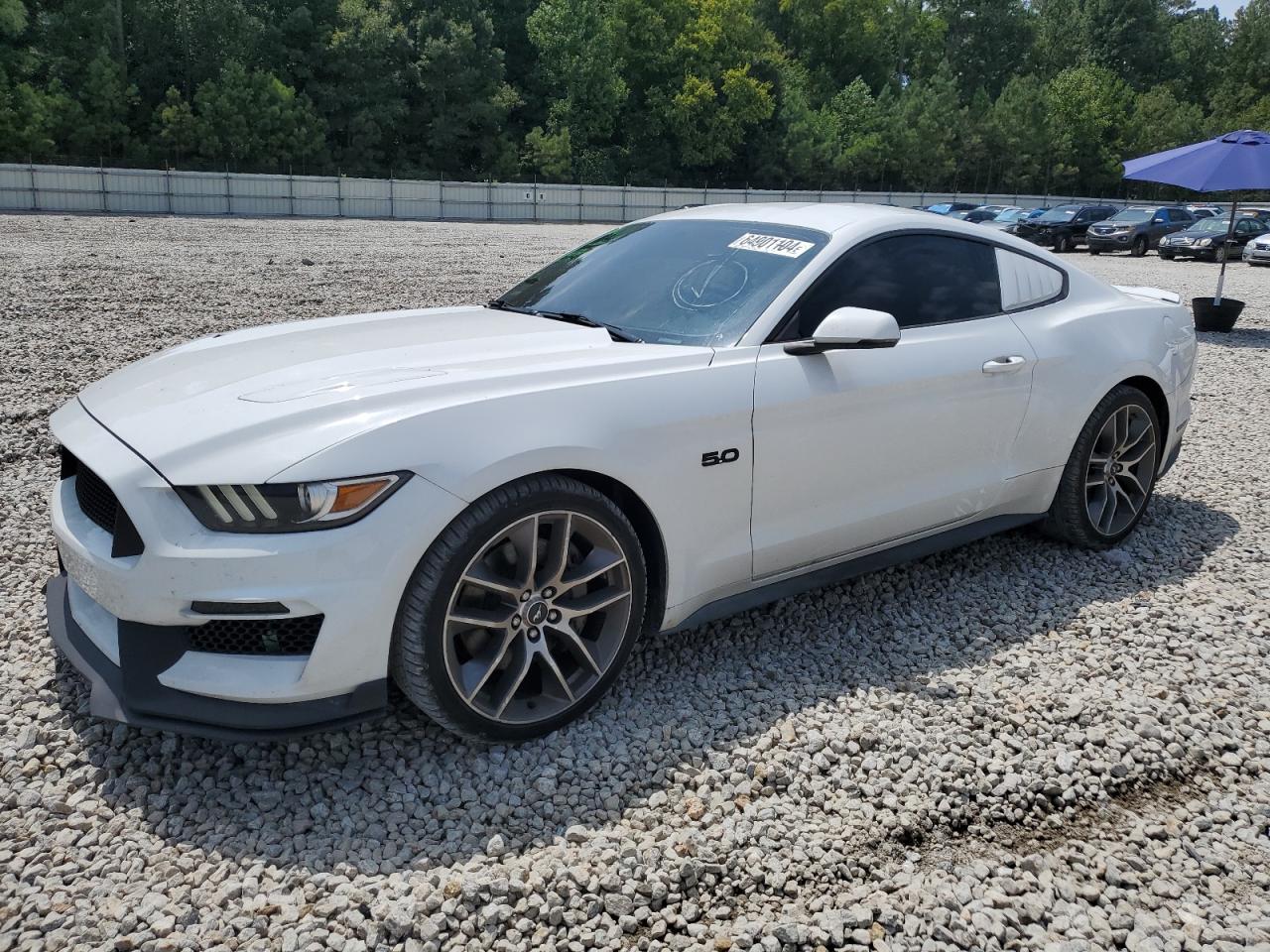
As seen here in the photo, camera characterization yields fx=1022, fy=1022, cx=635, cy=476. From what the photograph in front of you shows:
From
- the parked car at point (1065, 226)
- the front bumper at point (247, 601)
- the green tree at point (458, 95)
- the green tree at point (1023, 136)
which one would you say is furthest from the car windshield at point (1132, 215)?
the green tree at point (1023, 136)

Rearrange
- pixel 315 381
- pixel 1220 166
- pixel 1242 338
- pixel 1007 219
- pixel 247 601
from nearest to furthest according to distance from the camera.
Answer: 1. pixel 247 601
2. pixel 315 381
3. pixel 1220 166
4. pixel 1242 338
5. pixel 1007 219

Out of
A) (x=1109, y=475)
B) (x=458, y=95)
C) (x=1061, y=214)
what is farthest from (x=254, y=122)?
(x=1109, y=475)

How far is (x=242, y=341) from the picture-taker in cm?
377

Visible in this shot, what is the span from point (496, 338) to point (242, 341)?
3.24ft

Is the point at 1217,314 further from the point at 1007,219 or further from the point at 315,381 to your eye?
the point at 1007,219

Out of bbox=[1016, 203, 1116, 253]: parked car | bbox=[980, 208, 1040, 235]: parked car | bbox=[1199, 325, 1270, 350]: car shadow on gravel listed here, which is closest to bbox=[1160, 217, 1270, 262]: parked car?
bbox=[1016, 203, 1116, 253]: parked car

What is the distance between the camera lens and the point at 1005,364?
13.6 feet

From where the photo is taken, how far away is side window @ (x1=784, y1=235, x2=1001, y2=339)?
12.2 ft

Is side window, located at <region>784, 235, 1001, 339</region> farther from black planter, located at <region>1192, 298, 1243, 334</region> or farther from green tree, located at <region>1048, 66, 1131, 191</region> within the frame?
green tree, located at <region>1048, 66, 1131, 191</region>

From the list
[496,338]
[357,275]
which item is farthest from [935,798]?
[357,275]

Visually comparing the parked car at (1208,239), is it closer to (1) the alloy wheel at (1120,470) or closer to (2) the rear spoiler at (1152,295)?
(2) the rear spoiler at (1152,295)

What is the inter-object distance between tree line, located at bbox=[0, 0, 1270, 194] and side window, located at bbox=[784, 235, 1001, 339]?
51102 millimetres

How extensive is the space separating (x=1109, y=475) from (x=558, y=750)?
3.12 metres

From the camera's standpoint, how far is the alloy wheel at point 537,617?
2938 millimetres
